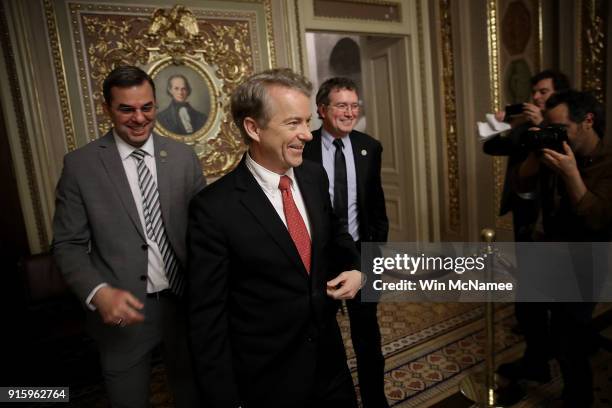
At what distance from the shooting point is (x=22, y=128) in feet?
10.0

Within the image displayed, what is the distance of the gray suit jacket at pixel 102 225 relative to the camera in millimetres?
1534

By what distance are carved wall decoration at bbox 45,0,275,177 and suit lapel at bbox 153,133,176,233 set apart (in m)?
1.95

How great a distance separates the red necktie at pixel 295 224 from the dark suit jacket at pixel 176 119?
2.44 m

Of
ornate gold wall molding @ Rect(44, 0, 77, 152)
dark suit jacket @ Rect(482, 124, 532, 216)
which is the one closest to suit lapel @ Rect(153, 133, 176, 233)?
dark suit jacket @ Rect(482, 124, 532, 216)

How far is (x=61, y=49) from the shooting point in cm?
313

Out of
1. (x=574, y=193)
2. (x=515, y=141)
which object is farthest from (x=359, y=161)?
(x=574, y=193)

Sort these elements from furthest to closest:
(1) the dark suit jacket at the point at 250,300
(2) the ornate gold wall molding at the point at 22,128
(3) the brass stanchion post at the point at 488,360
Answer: (2) the ornate gold wall molding at the point at 22,128
(3) the brass stanchion post at the point at 488,360
(1) the dark suit jacket at the point at 250,300

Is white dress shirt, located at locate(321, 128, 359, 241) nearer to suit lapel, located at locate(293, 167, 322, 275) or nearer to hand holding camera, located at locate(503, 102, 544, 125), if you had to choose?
suit lapel, located at locate(293, 167, 322, 275)

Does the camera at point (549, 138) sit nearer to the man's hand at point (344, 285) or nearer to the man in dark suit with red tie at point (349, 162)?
the man in dark suit with red tie at point (349, 162)

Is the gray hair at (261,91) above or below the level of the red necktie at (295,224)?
above

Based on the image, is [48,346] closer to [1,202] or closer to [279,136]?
[1,202]

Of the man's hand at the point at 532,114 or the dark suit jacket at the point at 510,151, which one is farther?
the man's hand at the point at 532,114

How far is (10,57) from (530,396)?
4.05m

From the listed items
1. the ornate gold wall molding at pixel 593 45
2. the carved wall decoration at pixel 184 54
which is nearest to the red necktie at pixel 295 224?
the carved wall decoration at pixel 184 54
